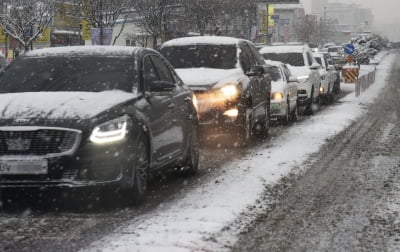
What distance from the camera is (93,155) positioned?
19.6 ft

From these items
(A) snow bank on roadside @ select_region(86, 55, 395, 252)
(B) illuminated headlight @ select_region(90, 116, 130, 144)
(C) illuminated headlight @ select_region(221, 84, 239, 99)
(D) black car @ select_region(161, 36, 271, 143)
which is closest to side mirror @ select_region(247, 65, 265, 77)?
(D) black car @ select_region(161, 36, 271, 143)

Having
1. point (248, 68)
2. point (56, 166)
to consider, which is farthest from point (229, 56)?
point (56, 166)

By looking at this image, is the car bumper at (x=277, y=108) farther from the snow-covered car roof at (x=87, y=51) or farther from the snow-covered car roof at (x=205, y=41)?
the snow-covered car roof at (x=87, y=51)

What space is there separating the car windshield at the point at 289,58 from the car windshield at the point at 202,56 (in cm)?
837

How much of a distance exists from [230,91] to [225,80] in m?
0.19

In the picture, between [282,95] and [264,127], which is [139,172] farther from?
[282,95]

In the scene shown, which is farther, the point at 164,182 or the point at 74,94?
the point at 164,182

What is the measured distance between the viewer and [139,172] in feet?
21.4

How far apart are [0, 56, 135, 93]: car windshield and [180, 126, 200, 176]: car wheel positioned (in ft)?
5.08

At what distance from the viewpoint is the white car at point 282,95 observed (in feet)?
51.0

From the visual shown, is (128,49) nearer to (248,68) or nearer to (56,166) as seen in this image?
(56,166)

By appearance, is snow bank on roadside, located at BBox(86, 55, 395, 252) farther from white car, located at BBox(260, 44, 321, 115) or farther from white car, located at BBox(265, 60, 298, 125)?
white car, located at BBox(260, 44, 321, 115)

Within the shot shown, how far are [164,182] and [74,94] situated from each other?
6.55ft

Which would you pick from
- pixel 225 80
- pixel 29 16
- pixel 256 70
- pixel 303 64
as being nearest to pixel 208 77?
pixel 225 80
